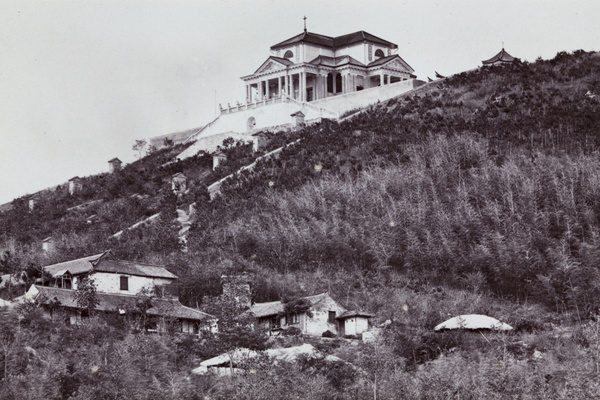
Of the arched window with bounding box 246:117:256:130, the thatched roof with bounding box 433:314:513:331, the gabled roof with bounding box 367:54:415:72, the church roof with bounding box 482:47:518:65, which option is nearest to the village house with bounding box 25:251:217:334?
the thatched roof with bounding box 433:314:513:331

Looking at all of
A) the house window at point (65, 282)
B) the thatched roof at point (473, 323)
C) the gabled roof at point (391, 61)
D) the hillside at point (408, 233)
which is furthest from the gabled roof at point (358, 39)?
the thatched roof at point (473, 323)

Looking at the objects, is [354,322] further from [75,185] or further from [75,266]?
[75,185]

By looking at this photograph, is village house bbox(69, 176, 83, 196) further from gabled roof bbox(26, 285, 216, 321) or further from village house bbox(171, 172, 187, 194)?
gabled roof bbox(26, 285, 216, 321)

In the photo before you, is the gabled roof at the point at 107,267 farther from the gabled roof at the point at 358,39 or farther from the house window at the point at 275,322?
the gabled roof at the point at 358,39

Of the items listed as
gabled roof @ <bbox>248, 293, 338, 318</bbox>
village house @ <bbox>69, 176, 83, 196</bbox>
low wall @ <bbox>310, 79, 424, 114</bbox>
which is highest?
low wall @ <bbox>310, 79, 424, 114</bbox>

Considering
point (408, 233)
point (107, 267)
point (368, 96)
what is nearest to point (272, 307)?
point (107, 267)

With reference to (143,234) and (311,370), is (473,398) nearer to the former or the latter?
(311,370)

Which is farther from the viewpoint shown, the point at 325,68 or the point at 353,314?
the point at 325,68
